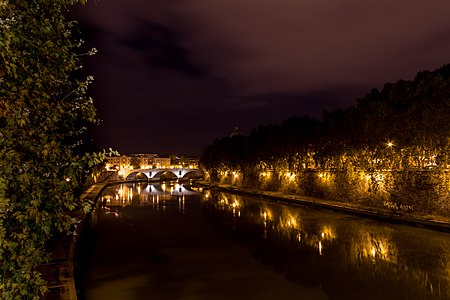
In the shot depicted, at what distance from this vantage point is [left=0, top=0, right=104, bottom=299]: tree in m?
4.27

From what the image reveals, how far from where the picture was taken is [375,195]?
111ft

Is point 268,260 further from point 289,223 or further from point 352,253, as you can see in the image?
point 289,223

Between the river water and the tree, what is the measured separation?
10.1 m

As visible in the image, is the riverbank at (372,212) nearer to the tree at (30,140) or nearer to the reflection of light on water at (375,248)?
the reflection of light on water at (375,248)

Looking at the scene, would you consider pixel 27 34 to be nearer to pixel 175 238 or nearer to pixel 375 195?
pixel 175 238

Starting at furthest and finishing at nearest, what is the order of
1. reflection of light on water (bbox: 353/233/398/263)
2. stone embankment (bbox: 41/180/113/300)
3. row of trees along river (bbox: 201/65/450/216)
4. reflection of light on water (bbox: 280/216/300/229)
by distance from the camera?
1. reflection of light on water (bbox: 280/216/300/229)
2. row of trees along river (bbox: 201/65/450/216)
3. reflection of light on water (bbox: 353/233/398/263)
4. stone embankment (bbox: 41/180/113/300)

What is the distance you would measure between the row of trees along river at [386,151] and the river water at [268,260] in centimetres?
370

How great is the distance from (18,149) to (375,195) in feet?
109

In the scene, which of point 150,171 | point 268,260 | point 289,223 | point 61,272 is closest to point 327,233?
point 289,223

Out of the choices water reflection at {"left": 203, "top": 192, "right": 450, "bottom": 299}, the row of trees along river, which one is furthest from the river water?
the row of trees along river

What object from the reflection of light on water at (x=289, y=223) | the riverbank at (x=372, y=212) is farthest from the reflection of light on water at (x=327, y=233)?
the riverbank at (x=372, y=212)

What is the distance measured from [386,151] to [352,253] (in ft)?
45.3

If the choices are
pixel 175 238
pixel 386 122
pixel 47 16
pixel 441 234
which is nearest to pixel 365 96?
pixel 386 122

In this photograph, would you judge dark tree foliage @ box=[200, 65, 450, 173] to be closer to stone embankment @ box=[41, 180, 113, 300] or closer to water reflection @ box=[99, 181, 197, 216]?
water reflection @ box=[99, 181, 197, 216]
